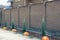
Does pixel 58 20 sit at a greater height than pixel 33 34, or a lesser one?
greater

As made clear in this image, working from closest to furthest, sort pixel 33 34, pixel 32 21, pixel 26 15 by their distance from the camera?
pixel 33 34 < pixel 32 21 < pixel 26 15

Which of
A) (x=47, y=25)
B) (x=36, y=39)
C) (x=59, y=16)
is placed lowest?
(x=36, y=39)

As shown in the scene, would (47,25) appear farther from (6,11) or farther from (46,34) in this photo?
(6,11)

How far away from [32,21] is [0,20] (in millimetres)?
7253

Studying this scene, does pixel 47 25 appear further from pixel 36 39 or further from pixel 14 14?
pixel 14 14

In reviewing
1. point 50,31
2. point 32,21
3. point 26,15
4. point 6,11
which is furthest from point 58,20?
point 6,11

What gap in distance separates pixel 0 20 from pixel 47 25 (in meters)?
9.45

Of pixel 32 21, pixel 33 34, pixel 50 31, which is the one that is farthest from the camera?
pixel 32 21

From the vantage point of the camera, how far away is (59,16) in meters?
8.05

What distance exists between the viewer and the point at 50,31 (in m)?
8.68

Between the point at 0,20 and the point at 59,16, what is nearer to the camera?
the point at 59,16

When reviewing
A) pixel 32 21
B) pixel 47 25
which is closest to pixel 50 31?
pixel 47 25

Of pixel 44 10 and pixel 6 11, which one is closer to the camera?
→ pixel 44 10

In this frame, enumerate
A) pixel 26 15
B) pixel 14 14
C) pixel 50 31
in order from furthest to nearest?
pixel 14 14 < pixel 26 15 < pixel 50 31
